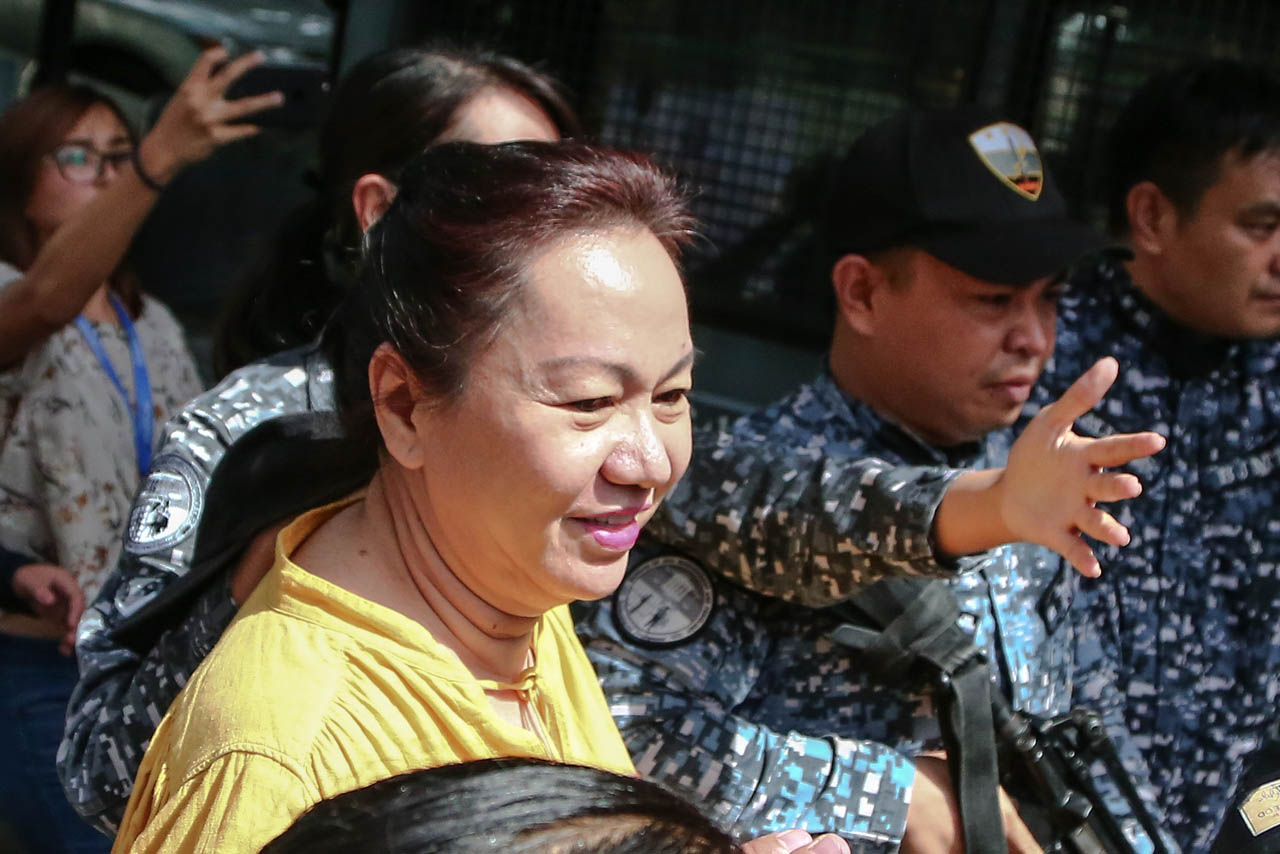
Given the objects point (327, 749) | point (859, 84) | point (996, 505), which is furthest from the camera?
point (859, 84)

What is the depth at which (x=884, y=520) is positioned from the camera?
5.31 ft

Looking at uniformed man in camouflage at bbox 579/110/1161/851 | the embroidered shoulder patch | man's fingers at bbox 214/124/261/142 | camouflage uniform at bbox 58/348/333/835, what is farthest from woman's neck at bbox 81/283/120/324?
uniformed man in camouflage at bbox 579/110/1161/851

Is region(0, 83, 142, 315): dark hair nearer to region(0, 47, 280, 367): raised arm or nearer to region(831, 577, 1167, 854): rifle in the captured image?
region(0, 47, 280, 367): raised arm

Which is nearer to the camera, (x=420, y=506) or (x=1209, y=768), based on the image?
(x=420, y=506)

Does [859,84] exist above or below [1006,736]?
above

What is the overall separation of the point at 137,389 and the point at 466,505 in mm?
1781

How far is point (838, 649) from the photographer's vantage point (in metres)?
1.87

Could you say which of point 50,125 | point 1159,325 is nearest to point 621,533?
point 1159,325

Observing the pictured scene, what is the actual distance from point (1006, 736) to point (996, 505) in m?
0.40

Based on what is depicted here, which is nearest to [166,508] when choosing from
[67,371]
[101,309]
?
[67,371]

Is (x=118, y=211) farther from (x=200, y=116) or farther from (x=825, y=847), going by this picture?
(x=825, y=847)

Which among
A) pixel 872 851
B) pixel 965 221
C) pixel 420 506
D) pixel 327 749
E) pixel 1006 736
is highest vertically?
pixel 965 221

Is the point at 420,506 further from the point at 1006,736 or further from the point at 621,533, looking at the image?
the point at 1006,736

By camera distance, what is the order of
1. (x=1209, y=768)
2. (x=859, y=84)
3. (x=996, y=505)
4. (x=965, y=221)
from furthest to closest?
(x=859, y=84) → (x=1209, y=768) → (x=965, y=221) → (x=996, y=505)
